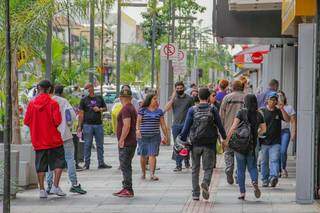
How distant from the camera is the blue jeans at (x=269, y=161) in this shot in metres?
15.7

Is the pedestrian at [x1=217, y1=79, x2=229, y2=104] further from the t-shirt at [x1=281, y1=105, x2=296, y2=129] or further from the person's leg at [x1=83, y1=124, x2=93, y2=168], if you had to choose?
the t-shirt at [x1=281, y1=105, x2=296, y2=129]

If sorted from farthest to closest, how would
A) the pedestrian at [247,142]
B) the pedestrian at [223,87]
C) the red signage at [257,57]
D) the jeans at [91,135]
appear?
1. the red signage at [257,57]
2. the pedestrian at [223,87]
3. the jeans at [91,135]
4. the pedestrian at [247,142]

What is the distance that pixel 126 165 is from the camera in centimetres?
1467

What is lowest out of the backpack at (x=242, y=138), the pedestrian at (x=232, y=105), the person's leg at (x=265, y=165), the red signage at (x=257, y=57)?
the person's leg at (x=265, y=165)

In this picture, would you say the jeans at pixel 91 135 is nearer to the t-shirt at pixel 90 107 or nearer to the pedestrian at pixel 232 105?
the t-shirt at pixel 90 107

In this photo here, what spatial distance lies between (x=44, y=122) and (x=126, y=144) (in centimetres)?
145

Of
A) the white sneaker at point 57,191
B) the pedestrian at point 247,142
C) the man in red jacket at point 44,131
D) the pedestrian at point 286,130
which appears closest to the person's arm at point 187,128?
the pedestrian at point 247,142

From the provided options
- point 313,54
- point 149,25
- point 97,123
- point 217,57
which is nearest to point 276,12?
point 97,123

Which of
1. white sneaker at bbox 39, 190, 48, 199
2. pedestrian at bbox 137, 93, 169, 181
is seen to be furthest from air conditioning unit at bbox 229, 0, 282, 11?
white sneaker at bbox 39, 190, 48, 199

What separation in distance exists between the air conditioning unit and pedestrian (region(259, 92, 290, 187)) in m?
3.53

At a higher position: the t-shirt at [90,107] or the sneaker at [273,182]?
the t-shirt at [90,107]

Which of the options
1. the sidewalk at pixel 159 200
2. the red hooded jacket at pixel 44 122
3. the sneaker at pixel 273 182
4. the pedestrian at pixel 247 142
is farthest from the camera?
the sneaker at pixel 273 182

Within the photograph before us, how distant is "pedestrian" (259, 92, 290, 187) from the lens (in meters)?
15.8

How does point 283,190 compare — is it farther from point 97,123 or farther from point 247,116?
point 97,123
